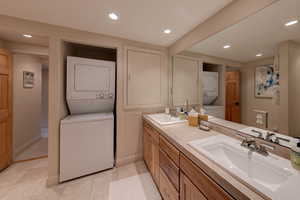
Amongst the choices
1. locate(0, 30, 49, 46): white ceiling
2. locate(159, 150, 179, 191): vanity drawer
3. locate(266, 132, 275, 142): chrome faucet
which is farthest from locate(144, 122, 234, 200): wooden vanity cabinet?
locate(0, 30, 49, 46): white ceiling

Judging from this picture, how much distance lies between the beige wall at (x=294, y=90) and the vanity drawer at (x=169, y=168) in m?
0.96

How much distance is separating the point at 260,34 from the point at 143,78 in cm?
165

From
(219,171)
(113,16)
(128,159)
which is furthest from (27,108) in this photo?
(219,171)

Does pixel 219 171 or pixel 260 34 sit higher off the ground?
pixel 260 34

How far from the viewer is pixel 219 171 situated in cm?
63

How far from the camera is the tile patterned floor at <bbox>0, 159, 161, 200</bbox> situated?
1.45 m

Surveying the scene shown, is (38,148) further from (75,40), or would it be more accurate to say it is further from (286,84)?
(286,84)

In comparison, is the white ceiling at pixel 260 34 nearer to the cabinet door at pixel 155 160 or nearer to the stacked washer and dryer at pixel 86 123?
the cabinet door at pixel 155 160

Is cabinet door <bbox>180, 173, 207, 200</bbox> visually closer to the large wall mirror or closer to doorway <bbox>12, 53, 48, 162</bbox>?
the large wall mirror

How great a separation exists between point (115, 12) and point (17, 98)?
110 inches

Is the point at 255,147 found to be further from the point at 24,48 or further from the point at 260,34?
the point at 24,48

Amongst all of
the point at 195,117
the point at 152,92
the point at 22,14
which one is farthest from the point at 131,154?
the point at 22,14

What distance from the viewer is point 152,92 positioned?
7.47 feet

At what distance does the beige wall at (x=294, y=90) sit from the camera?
0.80 meters
